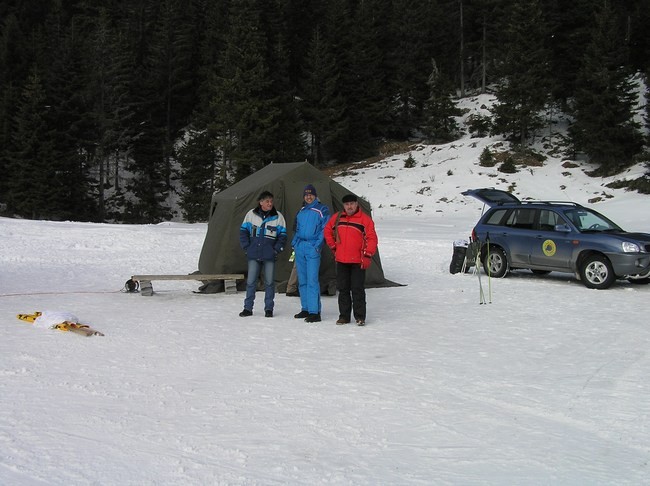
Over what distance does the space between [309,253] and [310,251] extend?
4 cm

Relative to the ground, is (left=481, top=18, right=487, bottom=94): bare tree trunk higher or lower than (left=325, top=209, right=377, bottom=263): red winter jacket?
higher

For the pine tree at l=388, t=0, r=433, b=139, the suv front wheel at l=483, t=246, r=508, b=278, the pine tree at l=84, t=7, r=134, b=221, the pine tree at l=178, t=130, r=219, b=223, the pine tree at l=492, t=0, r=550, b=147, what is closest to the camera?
the suv front wheel at l=483, t=246, r=508, b=278

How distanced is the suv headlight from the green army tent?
5.04 m

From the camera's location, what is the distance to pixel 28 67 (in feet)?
151

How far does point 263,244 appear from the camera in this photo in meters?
10.1

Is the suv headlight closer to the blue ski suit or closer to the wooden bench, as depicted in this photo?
the blue ski suit

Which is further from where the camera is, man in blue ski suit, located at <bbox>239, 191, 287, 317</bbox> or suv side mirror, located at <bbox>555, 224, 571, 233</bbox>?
suv side mirror, located at <bbox>555, 224, 571, 233</bbox>

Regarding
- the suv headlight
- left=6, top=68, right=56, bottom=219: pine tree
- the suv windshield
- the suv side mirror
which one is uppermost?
left=6, top=68, right=56, bottom=219: pine tree

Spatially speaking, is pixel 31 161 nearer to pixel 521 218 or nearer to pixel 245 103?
pixel 245 103

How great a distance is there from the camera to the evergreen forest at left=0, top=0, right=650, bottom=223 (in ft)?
123

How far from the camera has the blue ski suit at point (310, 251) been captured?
9727 millimetres

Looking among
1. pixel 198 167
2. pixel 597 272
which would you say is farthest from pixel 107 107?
pixel 597 272

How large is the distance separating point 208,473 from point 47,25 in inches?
2304

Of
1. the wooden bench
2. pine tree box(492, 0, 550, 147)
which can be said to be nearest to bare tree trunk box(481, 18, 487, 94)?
pine tree box(492, 0, 550, 147)
